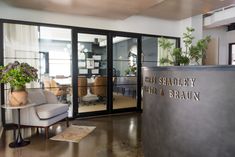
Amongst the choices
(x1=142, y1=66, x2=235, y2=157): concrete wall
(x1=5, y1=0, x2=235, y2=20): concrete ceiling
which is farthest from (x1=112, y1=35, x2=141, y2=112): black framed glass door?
(x1=142, y1=66, x2=235, y2=157): concrete wall

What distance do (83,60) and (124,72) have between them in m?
1.34

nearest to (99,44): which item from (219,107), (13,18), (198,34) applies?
(13,18)

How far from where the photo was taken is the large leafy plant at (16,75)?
3.49 m

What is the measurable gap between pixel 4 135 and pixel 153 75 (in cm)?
342

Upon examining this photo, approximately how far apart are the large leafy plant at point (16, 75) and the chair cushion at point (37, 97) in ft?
2.03

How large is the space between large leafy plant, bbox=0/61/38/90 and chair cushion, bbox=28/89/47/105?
0.62m

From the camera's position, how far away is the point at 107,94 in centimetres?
574

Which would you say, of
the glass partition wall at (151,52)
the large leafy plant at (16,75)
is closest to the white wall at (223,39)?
the glass partition wall at (151,52)

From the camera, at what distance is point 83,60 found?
17.9 feet

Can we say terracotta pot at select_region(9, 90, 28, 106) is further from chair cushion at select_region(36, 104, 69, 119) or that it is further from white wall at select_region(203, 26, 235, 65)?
white wall at select_region(203, 26, 235, 65)

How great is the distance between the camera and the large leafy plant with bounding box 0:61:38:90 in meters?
3.49

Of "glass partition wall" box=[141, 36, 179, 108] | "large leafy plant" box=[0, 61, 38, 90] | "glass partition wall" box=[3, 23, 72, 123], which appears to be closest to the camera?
"large leafy plant" box=[0, 61, 38, 90]

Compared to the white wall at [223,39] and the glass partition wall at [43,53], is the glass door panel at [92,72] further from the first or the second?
the white wall at [223,39]

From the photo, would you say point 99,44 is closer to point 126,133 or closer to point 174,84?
point 126,133
